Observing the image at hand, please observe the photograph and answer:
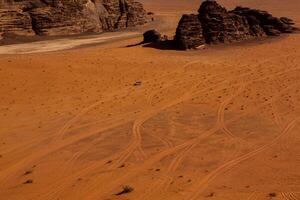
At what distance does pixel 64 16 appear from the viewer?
34500 mm

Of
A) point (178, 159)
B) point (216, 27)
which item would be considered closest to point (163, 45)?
point (216, 27)

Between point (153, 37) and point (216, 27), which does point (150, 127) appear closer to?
point (216, 27)

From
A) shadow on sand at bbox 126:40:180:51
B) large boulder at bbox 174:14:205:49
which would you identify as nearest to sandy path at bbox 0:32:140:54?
shadow on sand at bbox 126:40:180:51

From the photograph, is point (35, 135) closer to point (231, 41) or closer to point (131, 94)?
point (131, 94)

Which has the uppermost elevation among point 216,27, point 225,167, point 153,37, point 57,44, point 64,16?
point 64,16

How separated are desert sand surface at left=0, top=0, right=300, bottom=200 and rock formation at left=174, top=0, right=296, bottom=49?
2786 mm

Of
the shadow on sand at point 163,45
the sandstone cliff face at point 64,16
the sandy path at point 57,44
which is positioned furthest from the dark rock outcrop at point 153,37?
the sandstone cliff face at point 64,16

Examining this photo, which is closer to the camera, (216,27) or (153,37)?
(216,27)

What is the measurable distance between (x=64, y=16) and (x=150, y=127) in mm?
23133

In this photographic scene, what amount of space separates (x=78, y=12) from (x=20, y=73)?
17.6 m

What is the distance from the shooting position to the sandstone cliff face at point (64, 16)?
106ft

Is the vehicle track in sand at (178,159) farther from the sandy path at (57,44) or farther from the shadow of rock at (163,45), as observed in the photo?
the sandy path at (57,44)

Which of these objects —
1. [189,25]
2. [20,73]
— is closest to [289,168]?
[20,73]

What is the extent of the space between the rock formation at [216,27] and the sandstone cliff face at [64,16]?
1096cm
